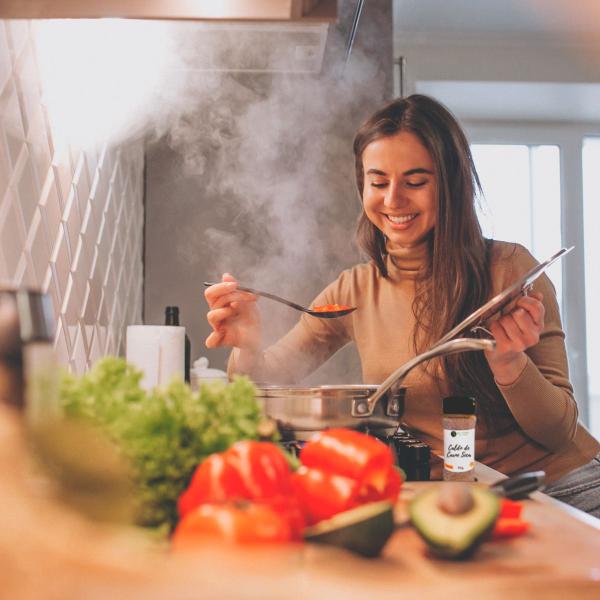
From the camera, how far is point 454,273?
5.68 feet

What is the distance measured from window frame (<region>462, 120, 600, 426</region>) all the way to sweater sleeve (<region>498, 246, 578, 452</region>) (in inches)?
89.2

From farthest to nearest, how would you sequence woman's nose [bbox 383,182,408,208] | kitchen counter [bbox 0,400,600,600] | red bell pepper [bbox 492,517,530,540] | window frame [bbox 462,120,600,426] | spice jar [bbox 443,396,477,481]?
1. window frame [bbox 462,120,600,426]
2. woman's nose [bbox 383,182,408,208]
3. spice jar [bbox 443,396,477,481]
4. red bell pepper [bbox 492,517,530,540]
5. kitchen counter [bbox 0,400,600,600]

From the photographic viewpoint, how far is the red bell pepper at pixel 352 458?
28.3 inches

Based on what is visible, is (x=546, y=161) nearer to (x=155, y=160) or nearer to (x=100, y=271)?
(x=155, y=160)

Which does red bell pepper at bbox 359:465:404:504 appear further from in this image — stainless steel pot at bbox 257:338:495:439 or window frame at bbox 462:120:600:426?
window frame at bbox 462:120:600:426

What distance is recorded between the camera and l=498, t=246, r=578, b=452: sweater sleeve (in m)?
1.40

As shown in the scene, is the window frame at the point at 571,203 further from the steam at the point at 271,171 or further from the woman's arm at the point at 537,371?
the woman's arm at the point at 537,371

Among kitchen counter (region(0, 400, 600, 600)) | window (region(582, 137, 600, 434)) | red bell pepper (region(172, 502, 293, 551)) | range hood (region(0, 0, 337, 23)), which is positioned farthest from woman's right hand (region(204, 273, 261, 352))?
window (region(582, 137, 600, 434))

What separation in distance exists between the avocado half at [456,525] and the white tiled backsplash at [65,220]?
703 millimetres

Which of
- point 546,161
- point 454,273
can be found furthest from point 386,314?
point 546,161

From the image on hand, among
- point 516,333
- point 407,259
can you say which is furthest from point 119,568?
point 407,259

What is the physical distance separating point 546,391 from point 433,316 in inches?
14.6

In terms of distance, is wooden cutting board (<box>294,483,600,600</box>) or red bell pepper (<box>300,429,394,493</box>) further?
red bell pepper (<box>300,429,394,493</box>)

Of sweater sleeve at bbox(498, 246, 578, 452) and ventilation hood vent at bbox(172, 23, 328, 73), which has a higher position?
ventilation hood vent at bbox(172, 23, 328, 73)
